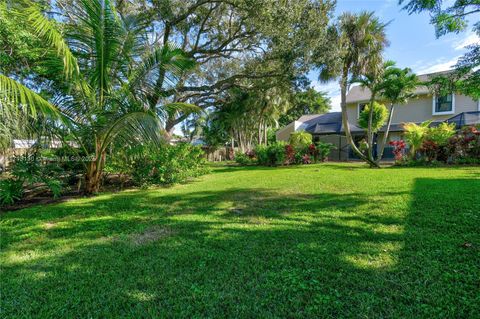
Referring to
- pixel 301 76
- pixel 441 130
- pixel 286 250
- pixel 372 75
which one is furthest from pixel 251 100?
pixel 286 250

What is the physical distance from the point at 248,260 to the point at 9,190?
5995mm

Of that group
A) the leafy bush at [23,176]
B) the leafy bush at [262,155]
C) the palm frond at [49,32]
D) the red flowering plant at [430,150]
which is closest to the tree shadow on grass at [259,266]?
the leafy bush at [23,176]

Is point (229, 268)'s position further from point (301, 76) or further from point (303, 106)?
point (303, 106)

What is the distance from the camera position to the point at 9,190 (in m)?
5.65

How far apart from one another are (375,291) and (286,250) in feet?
3.66

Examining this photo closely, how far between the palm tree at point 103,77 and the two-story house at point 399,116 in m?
13.8

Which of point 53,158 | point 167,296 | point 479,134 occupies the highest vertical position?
point 479,134

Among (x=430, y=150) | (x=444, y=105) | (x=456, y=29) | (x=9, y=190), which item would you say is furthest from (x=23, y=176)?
(x=444, y=105)

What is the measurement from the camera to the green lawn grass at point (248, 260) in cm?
217

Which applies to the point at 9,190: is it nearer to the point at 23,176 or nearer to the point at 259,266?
the point at 23,176

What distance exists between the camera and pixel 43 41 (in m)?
5.41

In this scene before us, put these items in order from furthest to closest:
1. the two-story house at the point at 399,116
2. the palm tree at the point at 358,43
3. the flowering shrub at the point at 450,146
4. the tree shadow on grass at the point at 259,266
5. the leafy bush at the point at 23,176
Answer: the two-story house at the point at 399,116, the flowering shrub at the point at 450,146, the palm tree at the point at 358,43, the leafy bush at the point at 23,176, the tree shadow on grass at the point at 259,266

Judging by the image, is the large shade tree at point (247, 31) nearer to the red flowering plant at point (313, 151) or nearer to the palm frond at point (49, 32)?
the palm frond at point (49, 32)

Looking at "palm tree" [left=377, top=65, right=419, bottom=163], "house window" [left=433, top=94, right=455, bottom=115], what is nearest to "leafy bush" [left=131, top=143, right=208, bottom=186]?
"palm tree" [left=377, top=65, right=419, bottom=163]
